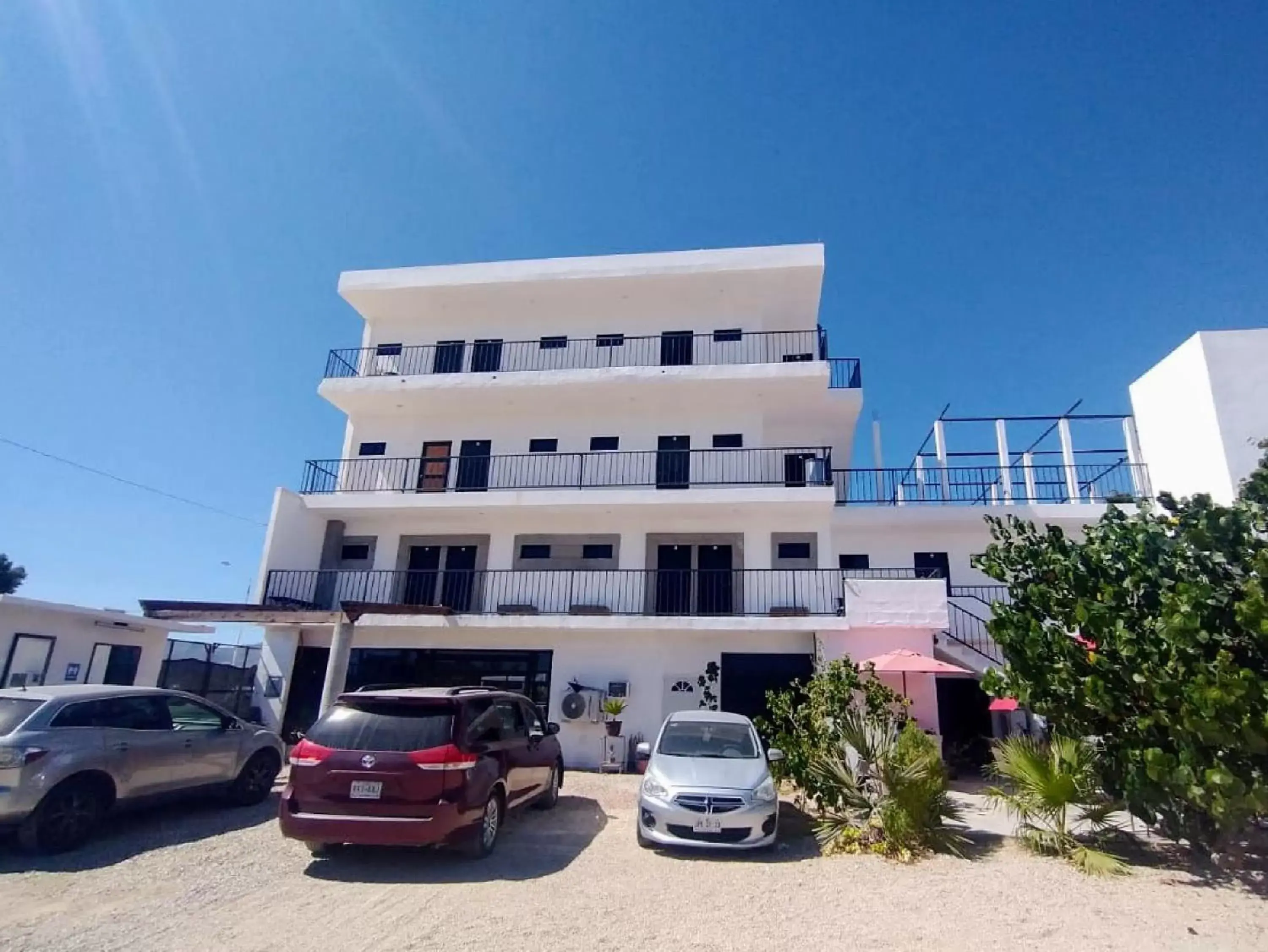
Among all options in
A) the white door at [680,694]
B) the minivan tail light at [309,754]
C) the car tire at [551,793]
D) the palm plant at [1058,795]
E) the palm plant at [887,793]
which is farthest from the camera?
the white door at [680,694]

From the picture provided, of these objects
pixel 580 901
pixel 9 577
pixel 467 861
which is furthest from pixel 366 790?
pixel 9 577

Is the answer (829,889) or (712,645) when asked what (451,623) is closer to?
(712,645)

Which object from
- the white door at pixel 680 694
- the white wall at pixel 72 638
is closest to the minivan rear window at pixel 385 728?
the white door at pixel 680 694

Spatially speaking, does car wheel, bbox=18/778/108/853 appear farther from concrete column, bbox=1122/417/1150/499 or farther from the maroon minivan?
concrete column, bbox=1122/417/1150/499

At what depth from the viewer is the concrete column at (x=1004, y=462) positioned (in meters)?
17.1

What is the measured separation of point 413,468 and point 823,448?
10.4 metres

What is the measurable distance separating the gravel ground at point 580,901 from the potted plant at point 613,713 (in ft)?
21.3

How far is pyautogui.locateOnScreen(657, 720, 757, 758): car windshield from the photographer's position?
8.69m

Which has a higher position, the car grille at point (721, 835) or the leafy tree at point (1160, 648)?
the leafy tree at point (1160, 648)

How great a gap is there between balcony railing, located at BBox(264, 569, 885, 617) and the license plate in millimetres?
7771

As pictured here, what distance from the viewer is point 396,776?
254 inches

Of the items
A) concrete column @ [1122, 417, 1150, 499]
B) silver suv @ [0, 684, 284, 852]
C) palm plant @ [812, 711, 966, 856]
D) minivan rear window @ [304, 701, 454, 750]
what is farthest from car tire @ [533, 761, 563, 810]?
concrete column @ [1122, 417, 1150, 499]

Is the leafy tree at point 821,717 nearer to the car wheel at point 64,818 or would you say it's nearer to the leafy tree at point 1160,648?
the leafy tree at point 1160,648

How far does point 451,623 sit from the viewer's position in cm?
1506
